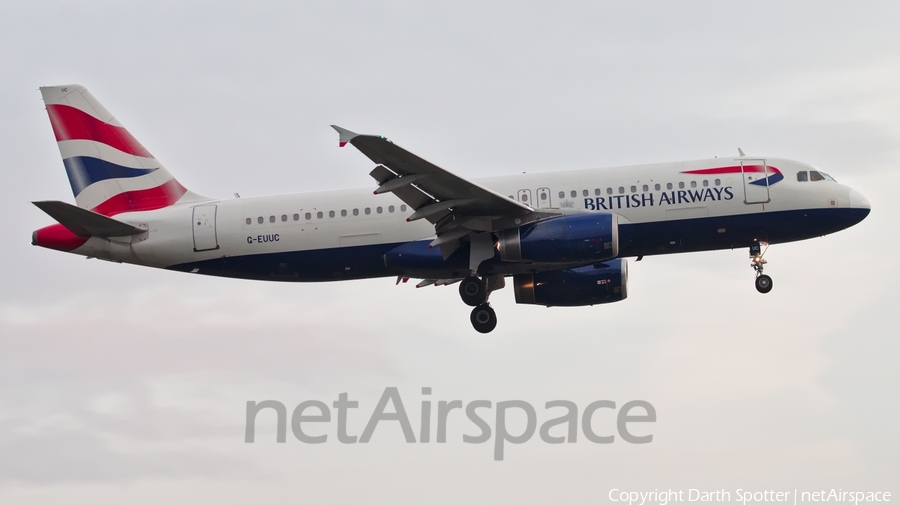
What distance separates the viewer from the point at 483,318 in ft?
127

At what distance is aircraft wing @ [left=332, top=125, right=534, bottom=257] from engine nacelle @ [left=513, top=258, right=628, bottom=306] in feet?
14.9

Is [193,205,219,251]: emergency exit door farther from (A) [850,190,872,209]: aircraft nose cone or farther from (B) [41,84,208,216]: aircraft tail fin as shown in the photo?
(A) [850,190,872,209]: aircraft nose cone

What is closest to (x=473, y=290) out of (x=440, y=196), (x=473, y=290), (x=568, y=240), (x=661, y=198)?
(x=473, y=290)

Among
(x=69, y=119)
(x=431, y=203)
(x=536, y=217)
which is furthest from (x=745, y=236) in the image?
(x=69, y=119)

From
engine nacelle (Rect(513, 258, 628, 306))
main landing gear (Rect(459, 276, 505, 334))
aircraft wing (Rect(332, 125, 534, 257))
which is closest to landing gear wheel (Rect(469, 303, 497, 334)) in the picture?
main landing gear (Rect(459, 276, 505, 334))

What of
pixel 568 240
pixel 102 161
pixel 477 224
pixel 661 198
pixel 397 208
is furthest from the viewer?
pixel 102 161

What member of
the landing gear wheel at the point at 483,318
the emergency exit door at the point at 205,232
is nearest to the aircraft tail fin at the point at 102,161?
the emergency exit door at the point at 205,232

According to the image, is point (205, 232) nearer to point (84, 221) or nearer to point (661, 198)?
point (84, 221)

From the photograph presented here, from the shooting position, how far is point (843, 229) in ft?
121

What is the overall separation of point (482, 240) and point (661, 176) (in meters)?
6.05

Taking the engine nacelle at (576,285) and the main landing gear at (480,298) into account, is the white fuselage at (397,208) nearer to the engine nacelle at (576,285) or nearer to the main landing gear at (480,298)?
the main landing gear at (480,298)

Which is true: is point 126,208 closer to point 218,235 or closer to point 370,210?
point 218,235

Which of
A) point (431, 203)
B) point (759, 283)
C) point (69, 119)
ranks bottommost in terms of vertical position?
point (759, 283)

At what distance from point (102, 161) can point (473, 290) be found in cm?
1416
